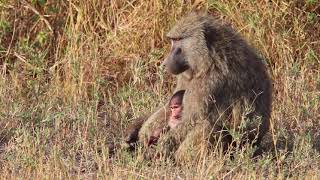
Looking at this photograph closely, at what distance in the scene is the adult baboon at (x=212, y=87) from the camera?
5.48 m

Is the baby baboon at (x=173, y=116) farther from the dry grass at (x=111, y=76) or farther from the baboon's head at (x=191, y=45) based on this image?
the dry grass at (x=111, y=76)

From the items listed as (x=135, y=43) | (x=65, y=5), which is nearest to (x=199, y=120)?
(x=135, y=43)

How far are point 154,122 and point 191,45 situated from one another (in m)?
0.56

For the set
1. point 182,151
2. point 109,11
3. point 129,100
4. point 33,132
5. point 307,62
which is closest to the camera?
point 182,151

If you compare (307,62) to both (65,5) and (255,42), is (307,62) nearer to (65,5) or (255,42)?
(255,42)

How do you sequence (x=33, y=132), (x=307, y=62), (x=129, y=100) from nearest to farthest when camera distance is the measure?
(x=33, y=132), (x=129, y=100), (x=307, y=62)

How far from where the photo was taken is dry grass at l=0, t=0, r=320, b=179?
5258 millimetres

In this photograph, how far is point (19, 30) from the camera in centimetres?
785

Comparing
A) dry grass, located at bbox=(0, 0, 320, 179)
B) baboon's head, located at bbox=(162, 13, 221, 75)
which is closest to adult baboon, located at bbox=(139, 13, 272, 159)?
baboon's head, located at bbox=(162, 13, 221, 75)

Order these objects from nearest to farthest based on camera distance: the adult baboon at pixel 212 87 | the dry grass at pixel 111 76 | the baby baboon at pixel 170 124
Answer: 1. the dry grass at pixel 111 76
2. the adult baboon at pixel 212 87
3. the baby baboon at pixel 170 124

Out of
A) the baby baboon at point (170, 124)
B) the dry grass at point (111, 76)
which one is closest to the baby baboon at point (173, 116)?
the baby baboon at point (170, 124)

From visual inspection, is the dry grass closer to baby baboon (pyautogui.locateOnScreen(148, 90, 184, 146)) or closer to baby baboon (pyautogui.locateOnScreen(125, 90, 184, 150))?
baby baboon (pyautogui.locateOnScreen(125, 90, 184, 150))

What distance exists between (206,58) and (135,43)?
1947mm

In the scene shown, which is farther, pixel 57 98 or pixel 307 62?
pixel 307 62
